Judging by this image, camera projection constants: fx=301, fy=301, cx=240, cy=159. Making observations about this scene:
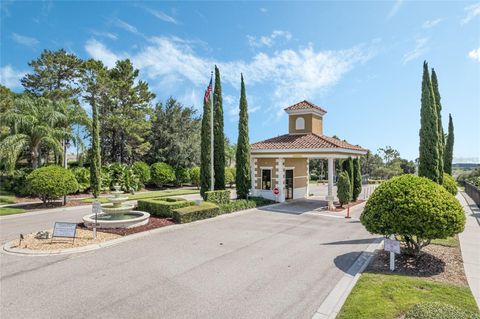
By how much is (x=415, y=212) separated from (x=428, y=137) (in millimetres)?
9068

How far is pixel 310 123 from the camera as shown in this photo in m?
24.8

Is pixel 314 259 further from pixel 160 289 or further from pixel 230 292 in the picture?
pixel 160 289

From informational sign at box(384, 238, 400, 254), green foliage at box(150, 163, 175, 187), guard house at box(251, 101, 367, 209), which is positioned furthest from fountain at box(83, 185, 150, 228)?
green foliage at box(150, 163, 175, 187)

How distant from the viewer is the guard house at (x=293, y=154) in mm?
21516

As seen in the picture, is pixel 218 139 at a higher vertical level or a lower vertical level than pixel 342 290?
higher

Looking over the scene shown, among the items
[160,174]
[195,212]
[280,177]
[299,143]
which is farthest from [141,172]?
[195,212]

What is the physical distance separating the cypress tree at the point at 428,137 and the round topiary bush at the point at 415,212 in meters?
7.19

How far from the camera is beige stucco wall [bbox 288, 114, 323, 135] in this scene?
81.1 feet

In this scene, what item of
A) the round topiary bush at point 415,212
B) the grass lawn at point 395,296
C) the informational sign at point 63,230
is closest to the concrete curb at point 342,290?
the grass lawn at point 395,296

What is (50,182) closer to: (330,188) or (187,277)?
(187,277)

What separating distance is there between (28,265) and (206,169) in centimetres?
1258

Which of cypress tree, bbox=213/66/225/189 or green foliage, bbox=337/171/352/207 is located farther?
cypress tree, bbox=213/66/225/189

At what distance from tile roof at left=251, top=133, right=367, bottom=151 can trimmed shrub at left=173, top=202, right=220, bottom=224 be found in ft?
25.6

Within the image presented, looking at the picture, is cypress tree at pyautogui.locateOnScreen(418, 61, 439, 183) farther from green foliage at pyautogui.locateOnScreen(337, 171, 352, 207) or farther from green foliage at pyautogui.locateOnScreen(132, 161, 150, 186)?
green foliage at pyautogui.locateOnScreen(132, 161, 150, 186)
